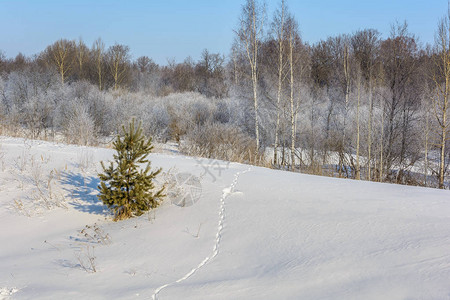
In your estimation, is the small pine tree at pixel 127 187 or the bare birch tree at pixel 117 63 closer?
the small pine tree at pixel 127 187

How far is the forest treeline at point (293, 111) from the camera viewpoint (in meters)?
15.5

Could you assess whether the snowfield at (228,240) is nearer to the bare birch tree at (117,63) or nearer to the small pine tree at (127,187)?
the small pine tree at (127,187)

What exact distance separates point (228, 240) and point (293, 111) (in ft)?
52.9

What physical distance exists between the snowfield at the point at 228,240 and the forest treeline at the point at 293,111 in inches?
231

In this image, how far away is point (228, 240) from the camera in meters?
4.23

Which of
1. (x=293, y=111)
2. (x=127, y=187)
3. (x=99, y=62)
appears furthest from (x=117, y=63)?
(x=127, y=187)

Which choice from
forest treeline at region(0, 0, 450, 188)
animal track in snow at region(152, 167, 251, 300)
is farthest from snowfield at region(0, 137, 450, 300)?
forest treeline at region(0, 0, 450, 188)

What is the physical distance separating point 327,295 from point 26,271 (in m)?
3.08

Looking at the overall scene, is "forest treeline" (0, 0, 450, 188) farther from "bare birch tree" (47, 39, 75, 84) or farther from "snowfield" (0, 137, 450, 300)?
"snowfield" (0, 137, 450, 300)

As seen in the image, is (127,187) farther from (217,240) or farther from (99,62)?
(99,62)

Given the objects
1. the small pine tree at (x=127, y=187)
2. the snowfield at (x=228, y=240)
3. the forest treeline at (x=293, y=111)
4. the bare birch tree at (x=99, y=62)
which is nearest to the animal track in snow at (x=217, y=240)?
the snowfield at (x=228, y=240)

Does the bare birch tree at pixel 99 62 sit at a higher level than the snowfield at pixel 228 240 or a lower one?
higher

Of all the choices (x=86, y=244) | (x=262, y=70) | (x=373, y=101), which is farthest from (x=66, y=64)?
(x=86, y=244)

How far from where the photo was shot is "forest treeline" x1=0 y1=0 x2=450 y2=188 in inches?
610
